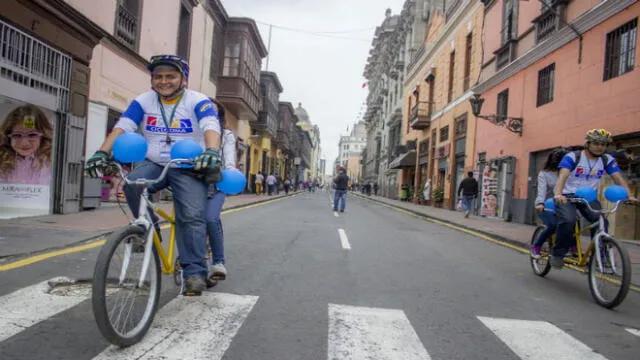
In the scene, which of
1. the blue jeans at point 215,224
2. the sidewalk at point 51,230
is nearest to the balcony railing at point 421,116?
the sidewalk at point 51,230

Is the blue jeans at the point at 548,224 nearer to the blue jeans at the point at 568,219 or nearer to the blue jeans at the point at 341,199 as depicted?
the blue jeans at the point at 568,219

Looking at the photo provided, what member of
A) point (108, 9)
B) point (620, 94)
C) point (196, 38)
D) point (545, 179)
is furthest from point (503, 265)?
point (196, 38)

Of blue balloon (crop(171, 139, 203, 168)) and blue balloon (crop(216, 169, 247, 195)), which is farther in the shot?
blue balloon (crop(216, 169, 247, 195))

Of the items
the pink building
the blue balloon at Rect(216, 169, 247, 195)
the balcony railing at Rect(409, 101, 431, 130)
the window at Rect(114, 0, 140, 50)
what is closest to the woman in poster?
the window at Rect(114, 0, 140, 50)

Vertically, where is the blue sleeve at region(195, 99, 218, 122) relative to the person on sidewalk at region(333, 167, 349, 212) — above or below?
above

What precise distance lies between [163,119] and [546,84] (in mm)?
14538

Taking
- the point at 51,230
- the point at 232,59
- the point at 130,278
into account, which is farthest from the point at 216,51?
the point at 130,278

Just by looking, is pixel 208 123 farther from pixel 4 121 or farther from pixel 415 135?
pixel 415 135

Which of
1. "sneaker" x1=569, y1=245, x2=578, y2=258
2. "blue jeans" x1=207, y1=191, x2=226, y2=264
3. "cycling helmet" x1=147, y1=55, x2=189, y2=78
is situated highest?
"cycling helmet" x1=147, y1=55, x2=189, y2=78

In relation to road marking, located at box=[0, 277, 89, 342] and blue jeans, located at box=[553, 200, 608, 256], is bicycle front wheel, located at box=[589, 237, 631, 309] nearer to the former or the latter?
blue jeans, located at box=[553, 200, 608, 256]

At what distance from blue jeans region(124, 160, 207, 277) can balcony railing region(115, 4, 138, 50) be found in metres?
10.7

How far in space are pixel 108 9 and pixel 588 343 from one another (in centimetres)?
1254

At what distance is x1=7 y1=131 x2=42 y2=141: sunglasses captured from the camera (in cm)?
945

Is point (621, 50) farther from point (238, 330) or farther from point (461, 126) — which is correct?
point (461, 126)
